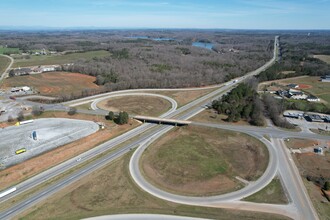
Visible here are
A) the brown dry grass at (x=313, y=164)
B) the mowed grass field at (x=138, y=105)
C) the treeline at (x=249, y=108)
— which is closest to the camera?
the brown dry grass at (x=313, y=164)

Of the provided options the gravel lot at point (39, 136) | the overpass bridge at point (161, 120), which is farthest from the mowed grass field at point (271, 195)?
the gravel lot at point (39, 136)

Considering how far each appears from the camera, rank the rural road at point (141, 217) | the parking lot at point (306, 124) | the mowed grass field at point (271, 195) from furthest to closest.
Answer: the parking lot at point (306, 124)
the mowed grass field at point (271, 195)
the rural road at point (141, 217)

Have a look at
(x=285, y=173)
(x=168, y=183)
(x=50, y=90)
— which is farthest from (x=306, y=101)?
(x=50, y=90)

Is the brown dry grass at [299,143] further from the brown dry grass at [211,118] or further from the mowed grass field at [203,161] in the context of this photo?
the brown dry grass at [211,118]

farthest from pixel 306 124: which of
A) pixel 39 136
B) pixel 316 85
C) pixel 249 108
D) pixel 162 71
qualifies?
pixel 162 71

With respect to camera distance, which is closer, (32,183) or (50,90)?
(32,183)

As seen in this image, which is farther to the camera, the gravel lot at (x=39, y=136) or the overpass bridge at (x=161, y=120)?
the overpass bridge at (x=161, y=120)

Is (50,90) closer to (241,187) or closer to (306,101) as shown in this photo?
(241,187)

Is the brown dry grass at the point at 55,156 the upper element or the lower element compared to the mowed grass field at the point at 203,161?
upper

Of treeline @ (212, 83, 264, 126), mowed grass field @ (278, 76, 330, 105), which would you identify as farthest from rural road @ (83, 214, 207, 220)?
mowed grass field @ (278, 76, 330, 105)
